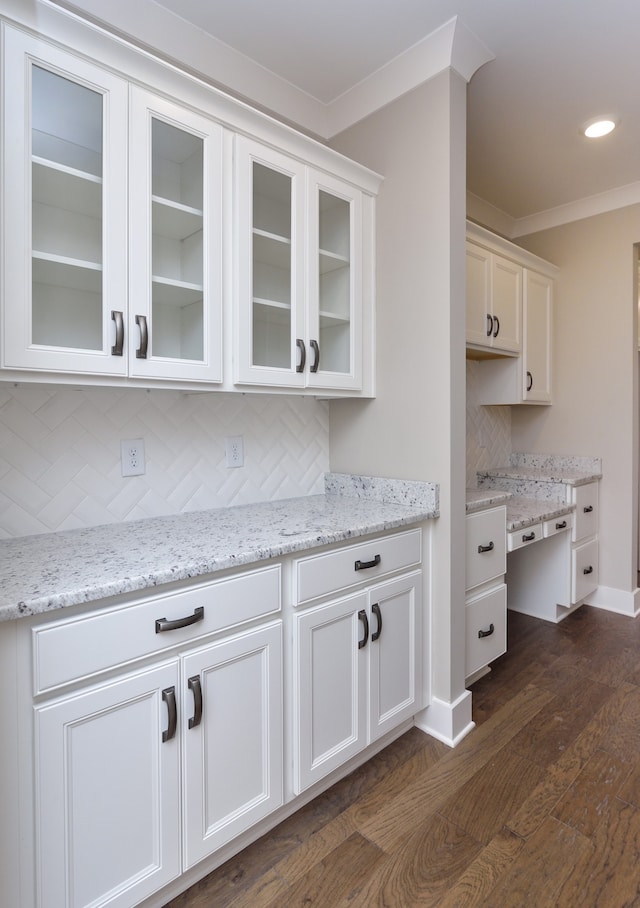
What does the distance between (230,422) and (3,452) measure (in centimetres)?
85

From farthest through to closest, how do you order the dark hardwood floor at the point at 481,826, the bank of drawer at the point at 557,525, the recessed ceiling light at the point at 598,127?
1. the bank of drawer at the point at 557,525
2. the recessed ceiling light at the point at 598,127
3. the dark hardwood floor at the point at 481,826

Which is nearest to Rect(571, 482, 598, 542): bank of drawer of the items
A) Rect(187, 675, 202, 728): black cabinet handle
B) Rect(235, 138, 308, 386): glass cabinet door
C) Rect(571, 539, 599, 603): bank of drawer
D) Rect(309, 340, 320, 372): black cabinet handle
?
Rect(571, 539, 599, 603): bank of drawer

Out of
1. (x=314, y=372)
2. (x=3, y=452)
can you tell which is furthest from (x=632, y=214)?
(x=3, y=452)

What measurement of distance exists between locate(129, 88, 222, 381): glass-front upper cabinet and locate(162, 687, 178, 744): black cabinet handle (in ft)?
3.00

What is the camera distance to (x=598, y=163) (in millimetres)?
2896

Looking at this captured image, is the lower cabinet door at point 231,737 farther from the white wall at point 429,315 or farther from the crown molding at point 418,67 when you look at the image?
the crown molding at point 418,67

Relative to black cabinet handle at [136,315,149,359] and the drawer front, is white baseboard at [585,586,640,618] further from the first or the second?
black cabinet handle at [136,315,149,359]

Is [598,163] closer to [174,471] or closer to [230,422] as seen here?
[230,422]

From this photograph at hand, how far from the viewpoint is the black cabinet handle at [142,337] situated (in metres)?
1.52

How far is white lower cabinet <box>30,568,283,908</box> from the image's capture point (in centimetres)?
112

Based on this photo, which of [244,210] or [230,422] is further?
[230,422]

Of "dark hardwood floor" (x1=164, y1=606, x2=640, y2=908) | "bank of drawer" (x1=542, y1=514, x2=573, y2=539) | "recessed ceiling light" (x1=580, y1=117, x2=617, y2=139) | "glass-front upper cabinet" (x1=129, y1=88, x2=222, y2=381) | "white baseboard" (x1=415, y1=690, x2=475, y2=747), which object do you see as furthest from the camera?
"bank of drawer" (x1=542, y1=514, x2=573, y2=539)

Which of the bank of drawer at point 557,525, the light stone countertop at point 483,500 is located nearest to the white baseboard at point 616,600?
the bank of drawer at point 557,525

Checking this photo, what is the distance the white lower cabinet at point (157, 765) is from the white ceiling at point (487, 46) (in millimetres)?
2033
